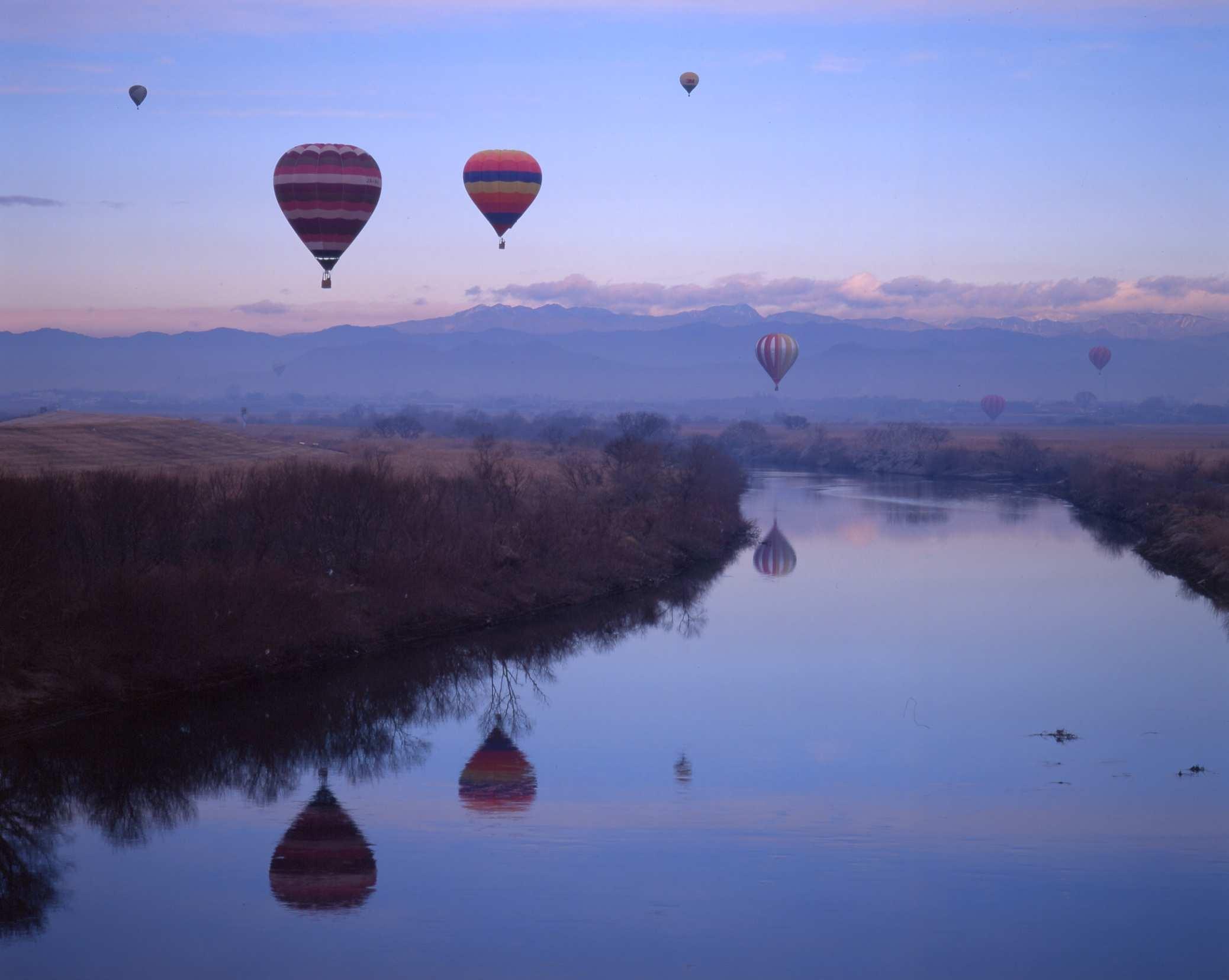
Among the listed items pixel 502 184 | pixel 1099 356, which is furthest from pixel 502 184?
pixel 1099 356

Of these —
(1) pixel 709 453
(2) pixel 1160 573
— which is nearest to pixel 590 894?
(2) pixel 1160 573

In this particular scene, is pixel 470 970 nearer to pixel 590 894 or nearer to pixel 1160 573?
pixel 590 894

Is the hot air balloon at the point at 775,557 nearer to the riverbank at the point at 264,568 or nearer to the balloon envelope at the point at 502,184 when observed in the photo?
the riverbank at the point at 264,568

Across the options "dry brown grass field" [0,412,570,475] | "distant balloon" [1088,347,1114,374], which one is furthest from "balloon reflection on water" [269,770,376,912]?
"distant balloon" [1088,347,1114,374]

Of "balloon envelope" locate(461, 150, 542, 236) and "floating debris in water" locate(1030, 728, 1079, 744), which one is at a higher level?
"balloon envelope" locate(461, 150, 542, 236)

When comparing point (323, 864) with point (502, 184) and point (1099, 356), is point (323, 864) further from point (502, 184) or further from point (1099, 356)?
point (1099, 356)

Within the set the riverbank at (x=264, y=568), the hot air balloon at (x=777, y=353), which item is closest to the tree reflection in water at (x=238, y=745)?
the riverbank at (x=264, y=568)

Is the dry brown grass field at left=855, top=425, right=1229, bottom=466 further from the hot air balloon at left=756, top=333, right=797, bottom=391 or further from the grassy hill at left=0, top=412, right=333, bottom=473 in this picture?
the grassy hill at left=0, top=412, right=333, bottom=473
